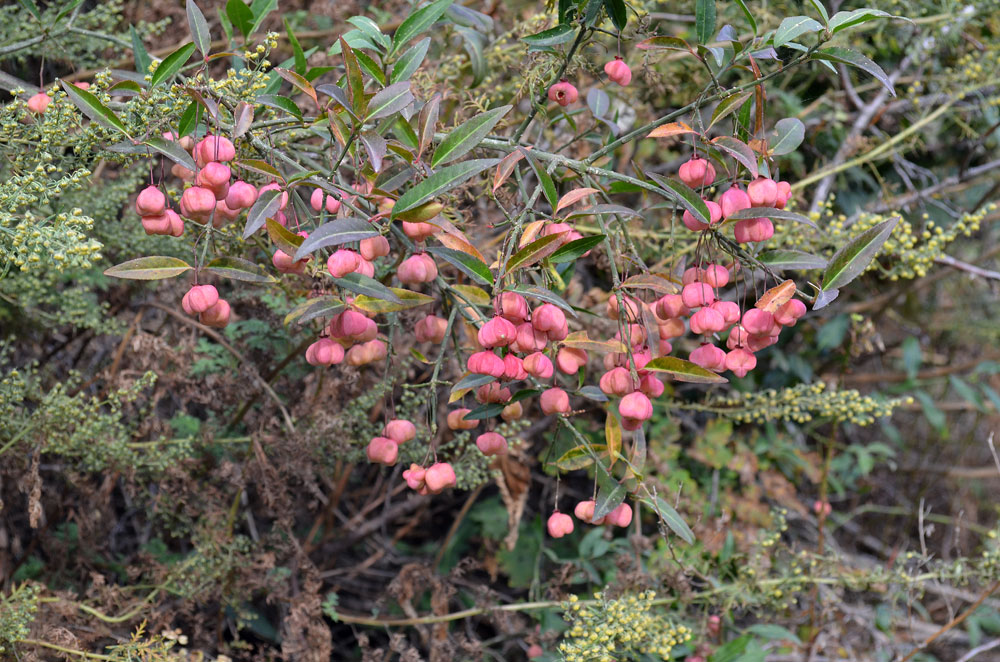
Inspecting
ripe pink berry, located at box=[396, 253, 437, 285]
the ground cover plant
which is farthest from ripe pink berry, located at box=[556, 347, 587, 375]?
ripe pink berry, located at box=[396, 253, 437, 285]

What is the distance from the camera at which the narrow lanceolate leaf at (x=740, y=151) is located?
3.31ft

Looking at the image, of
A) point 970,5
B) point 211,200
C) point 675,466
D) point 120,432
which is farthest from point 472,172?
point 970,5

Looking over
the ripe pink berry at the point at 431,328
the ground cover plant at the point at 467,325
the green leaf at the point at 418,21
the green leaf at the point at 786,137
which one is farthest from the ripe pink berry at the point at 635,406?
the green leaf at the point at 418,21

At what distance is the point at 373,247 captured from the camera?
107 cm

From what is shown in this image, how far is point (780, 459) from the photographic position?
90.5 inches

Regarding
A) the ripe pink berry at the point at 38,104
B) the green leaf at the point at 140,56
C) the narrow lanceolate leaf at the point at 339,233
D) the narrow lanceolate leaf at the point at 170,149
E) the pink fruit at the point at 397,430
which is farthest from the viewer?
the green leaf at the point at 140,56

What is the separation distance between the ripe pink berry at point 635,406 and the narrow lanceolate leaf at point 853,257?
0.28 m

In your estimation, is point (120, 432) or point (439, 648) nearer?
point (120, 432)

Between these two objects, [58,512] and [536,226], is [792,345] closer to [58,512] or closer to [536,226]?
[536,226]

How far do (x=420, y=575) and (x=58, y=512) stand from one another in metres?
0.82

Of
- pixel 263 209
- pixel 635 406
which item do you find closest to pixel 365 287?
pixel 263 209

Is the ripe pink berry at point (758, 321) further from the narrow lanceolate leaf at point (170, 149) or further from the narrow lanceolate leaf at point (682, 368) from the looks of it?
the narrow lanceolate leaf at point (170, 149)

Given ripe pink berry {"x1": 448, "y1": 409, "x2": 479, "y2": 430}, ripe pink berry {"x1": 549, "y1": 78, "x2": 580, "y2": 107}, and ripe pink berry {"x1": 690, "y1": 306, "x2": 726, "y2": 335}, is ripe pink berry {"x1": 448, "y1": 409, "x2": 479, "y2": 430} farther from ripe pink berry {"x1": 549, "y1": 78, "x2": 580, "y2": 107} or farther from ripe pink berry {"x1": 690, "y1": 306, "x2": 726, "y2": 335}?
ripe pink berry {"x1": 549, "y1": 78, "x2": 580, "y2": 107}

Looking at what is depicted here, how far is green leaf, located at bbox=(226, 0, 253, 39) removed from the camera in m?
1.18
